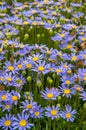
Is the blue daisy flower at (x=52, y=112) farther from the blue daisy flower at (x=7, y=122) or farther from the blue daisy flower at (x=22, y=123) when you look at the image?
the blue daisy flower at (x=7, y=122)

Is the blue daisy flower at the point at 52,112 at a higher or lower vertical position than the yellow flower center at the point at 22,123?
higher

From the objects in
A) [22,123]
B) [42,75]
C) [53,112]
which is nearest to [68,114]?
[53,112]

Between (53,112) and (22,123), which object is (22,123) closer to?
(22,123)

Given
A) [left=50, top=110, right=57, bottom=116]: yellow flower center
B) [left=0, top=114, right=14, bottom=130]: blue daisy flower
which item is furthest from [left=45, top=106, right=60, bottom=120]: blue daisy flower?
[left=0, top=114, right=14, bottom=130]: blue daisy flower

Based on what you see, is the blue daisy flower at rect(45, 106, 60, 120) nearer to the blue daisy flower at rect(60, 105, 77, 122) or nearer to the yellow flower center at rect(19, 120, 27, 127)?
the blue daisy flower at rect(60, 105, 77, 122)

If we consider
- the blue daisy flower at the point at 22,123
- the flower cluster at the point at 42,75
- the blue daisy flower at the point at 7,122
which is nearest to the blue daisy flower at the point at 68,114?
the flower cluster at the point at 42,75

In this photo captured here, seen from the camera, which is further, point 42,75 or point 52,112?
point 42,75

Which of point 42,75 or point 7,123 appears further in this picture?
point 42,75

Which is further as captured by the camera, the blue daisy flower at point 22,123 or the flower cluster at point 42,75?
the flower cluster at point 42,75

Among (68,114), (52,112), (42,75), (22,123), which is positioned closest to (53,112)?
(52,112)

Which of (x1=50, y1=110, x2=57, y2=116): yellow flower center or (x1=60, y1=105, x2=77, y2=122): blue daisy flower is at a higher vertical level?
(x1=50, y1=110, x2=57, y2=116): yellow flower center

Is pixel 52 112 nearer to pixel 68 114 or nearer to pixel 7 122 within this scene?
pixel 68 114

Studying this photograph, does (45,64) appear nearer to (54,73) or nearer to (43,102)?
(54,73)
